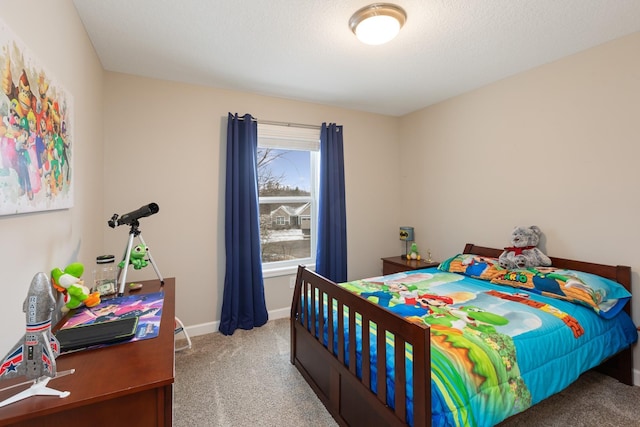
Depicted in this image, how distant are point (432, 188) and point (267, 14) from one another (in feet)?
8.43

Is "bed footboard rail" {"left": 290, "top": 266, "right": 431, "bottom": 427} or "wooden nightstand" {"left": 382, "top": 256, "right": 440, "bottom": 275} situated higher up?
"wooden nightstand" {"left": 382, "top": 256, "right": 440, "bottom": 275}

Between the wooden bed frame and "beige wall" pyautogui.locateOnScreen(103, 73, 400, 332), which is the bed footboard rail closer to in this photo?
the wooden bed frame

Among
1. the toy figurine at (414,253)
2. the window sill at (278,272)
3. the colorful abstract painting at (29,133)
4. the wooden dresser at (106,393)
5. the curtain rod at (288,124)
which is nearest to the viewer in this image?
the wooden dresser at (106,393)

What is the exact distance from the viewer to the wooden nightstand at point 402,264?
3.25 meters

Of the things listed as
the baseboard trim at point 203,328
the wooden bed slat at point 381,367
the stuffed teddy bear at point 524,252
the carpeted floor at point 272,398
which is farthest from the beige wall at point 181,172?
the stuffed teddy bear at point 524,252

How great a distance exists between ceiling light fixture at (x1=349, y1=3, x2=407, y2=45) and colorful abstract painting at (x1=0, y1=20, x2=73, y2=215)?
1.61m

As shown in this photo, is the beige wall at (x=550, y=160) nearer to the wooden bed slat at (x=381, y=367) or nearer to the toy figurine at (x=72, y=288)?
the wooden bed slat at (x=381, y=367)

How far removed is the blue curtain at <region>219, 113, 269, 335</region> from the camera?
2885 mm

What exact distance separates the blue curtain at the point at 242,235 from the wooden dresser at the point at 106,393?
1.82 m

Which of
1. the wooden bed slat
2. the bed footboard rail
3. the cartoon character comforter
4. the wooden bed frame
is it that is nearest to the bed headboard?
the wooden bed frame

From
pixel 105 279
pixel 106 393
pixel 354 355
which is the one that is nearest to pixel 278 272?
pixel 105 279

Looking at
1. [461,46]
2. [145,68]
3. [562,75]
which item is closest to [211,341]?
[145,68]

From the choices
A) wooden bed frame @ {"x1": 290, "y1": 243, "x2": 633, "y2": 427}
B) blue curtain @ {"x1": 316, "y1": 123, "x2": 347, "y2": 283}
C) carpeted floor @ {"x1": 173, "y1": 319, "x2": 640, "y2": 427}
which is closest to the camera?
wooden bed frame @ {"x1": 290, "y1": 243, "x2": 633, "y2": 427}

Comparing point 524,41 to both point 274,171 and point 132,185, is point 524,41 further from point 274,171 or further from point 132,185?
point 132,185
